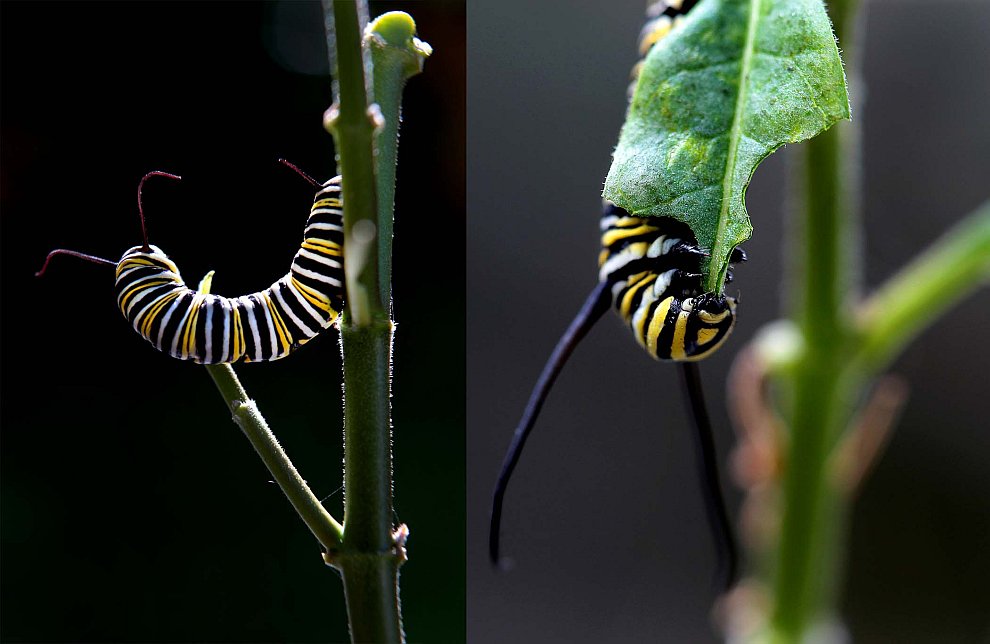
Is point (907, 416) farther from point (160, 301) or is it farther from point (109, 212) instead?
point (160, 301)

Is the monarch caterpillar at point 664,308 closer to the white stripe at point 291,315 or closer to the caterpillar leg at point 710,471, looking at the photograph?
the caterpillar leg at point 710,471

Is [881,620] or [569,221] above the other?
[569,221]

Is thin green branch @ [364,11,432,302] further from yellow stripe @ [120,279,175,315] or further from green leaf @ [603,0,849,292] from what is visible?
yellow stripe @ [120,279,175,315]

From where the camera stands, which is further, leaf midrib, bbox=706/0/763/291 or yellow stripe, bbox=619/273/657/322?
yellow stripe, bbox=619/273/657/322

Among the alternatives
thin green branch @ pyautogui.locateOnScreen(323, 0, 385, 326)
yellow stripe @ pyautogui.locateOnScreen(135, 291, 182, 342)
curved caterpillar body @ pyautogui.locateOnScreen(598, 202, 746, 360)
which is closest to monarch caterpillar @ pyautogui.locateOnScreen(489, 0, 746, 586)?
curved caterpillar body @ pyautogui.locateOnScreen(598, 202, 746, 360)

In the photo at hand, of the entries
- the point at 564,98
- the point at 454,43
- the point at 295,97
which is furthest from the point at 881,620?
the point at 454,43

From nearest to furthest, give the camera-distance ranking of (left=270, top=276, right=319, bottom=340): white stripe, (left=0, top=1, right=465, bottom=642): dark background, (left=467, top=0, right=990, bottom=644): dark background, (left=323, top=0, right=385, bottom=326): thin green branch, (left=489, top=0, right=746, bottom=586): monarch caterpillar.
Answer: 1. (left=323, top=0, right=385, bottom=326): thin green branch
2. (left=489, top=0, right=746, bottom=586): monarch caterpillar
3. (left=270, top=276, right=319, bottom=340): white stripe
4. (left=0, top=1, right=465, bottom=642): dark background
5. (left=467, top=0, right=990, bottom=644): dark background

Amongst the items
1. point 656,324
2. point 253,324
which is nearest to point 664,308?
point 656,324
